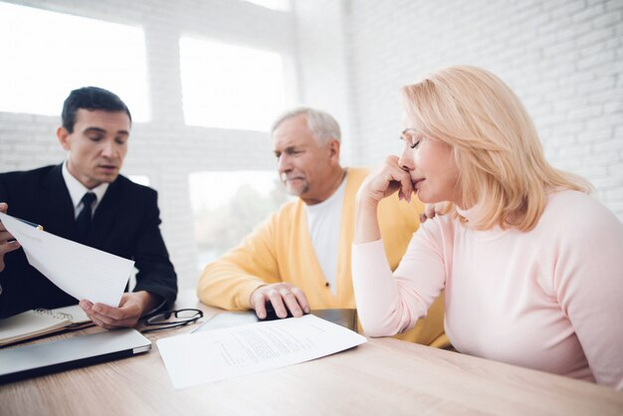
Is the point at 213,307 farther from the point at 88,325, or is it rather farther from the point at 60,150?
the point at 60,150

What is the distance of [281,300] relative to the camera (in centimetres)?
112

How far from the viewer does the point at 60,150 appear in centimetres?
350

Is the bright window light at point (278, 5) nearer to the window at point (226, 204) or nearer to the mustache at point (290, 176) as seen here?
the window at point (226, 204)

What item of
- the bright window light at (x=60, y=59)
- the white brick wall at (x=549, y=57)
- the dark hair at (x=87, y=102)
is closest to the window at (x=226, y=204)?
the bright window light at (x=60, y=59)

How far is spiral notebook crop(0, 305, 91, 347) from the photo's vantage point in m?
1.00

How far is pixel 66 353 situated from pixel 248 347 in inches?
16.1

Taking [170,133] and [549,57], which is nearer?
→ [549,57]

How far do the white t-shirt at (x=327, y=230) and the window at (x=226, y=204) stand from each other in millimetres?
2657

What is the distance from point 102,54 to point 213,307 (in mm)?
3578

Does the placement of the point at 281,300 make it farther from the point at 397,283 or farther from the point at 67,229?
the point at 67,229

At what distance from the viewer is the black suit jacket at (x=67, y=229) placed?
144 cm

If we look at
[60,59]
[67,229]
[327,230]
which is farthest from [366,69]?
[67,229]

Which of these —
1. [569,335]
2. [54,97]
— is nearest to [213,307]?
[569,335]

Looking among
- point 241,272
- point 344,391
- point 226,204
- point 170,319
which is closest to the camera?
point 344,391
